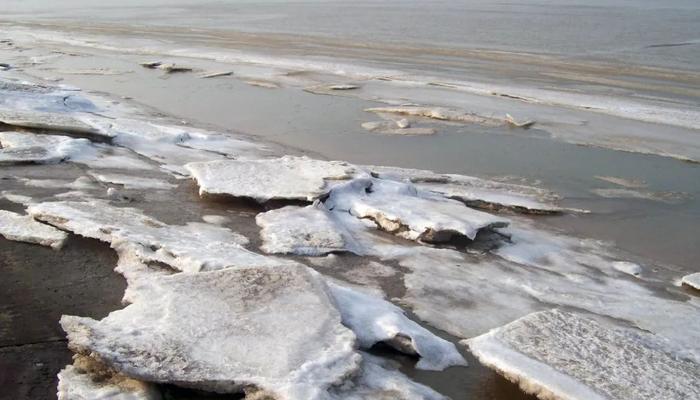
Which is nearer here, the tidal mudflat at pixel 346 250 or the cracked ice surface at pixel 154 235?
the tidal mudflat at pixel 346 250

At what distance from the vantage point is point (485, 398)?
3.39 m

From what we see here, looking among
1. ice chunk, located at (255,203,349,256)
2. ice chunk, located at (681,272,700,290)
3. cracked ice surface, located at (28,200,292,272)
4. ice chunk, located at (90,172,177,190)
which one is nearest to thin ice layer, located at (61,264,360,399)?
cracked ice surface, located at (28,200,292,272)

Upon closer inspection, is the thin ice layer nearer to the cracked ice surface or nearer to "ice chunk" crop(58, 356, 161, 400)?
"ice chunk" crop(58, 356, 161, 400)

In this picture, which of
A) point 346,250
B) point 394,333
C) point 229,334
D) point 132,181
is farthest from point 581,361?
point 132,181

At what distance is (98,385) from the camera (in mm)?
3039

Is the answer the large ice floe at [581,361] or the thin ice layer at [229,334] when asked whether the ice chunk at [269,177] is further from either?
the large ice floe at [581,361]

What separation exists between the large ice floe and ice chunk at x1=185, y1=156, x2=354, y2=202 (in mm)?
2610

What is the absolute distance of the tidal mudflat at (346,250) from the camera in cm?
329

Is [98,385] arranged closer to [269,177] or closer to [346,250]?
[346,250]

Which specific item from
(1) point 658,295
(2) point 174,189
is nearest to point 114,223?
(2) point 174,189

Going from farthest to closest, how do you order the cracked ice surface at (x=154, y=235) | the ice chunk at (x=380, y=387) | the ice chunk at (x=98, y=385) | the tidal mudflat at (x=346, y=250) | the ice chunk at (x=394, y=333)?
the cracked ice surface at (x=154, y=235) → the ice chunk at (x=394, y=333) → the tidal mudflat at (x=346, y=250) → the ice chunk at (x=380, y=387) → the ice chunk at (x=98, y=385)

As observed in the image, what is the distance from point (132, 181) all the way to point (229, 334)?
357cm

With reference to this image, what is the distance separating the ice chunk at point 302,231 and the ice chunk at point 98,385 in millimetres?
1959

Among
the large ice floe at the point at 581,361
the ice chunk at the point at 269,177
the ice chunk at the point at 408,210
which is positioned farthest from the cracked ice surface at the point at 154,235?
the large ice floe at the point at 581,361
